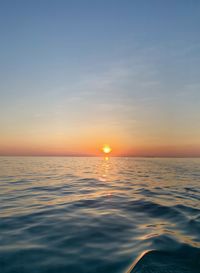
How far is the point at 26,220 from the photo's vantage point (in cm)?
757

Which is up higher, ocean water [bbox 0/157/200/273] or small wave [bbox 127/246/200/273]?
small wave [bbox 127/246/200/273]

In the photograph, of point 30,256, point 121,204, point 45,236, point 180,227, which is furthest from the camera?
point 121,204

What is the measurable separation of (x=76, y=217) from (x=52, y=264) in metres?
3.64

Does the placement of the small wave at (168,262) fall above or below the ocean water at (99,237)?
above

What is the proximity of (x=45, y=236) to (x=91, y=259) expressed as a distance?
78.0 inches

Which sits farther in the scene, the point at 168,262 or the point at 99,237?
the point at 99,237

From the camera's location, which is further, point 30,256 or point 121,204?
point 121,204

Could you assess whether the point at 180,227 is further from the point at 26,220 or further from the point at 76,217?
the point at 26,220

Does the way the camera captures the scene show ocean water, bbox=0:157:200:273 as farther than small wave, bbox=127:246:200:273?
Yes

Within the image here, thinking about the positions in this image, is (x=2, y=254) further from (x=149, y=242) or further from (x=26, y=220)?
(x=149, y=242)

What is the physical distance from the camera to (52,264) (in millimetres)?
4438

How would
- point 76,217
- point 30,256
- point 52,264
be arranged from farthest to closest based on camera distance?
point 76,217
point 30,256
point 52,264

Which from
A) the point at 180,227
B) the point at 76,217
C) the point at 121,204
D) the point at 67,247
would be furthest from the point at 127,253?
the point at 121,204

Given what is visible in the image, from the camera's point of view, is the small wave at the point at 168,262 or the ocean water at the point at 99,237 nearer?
the small wave at the point at 168,262
